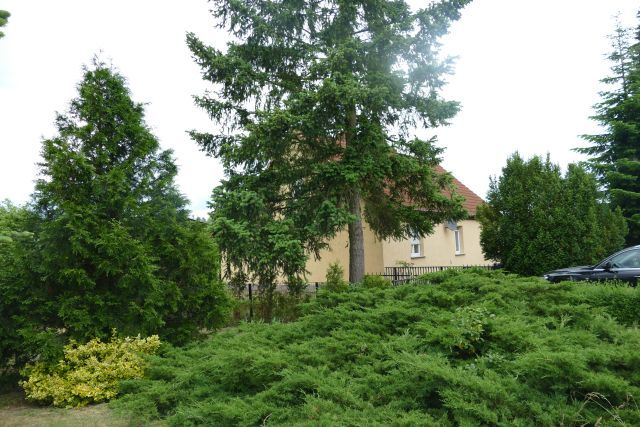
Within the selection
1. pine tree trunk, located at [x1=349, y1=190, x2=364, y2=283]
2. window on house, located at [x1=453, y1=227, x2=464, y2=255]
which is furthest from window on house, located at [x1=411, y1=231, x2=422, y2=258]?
pine tree trunk, located at [x1=349, y1=190, x2=364, y2=283]

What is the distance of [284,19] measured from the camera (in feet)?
42.9

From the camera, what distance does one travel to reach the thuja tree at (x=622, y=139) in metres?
22.5

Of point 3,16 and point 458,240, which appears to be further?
point 458,240

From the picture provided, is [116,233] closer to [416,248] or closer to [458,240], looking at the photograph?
[416,248]

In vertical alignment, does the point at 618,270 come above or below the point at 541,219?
below

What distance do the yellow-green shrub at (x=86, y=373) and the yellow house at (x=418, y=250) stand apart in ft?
41.0

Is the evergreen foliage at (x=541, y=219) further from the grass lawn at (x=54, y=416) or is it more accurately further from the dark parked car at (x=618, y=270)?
the grass lawn at (x=54, y=416)

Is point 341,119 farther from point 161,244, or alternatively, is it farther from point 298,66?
point 161,244

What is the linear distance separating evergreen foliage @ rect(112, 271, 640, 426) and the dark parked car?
3885 millimetres

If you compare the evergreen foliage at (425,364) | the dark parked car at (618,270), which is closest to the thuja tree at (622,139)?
the dark parked car at (618,270)

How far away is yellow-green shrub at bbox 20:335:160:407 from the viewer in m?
6.17

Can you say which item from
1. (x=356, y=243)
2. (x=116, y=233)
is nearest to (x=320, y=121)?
(x=356, y=243)

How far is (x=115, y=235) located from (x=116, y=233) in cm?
5

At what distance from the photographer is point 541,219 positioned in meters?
14.3
